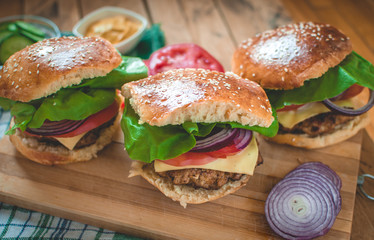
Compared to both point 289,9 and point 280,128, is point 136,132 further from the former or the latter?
point 289,9

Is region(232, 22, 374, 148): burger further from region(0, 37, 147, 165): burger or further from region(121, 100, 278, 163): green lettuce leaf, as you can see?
region(0, 37, 147, 165): burger

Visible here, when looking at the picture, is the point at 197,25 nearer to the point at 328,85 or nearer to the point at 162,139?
the point at 328,85

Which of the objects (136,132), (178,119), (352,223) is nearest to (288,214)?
(352,223)

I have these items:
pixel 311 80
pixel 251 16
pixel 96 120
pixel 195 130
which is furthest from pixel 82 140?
pixel 251 16

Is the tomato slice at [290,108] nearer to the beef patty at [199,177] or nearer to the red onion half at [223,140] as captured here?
the red onion half at [223,140]

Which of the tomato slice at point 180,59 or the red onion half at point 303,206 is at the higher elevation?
the tomato slice at point 180,59

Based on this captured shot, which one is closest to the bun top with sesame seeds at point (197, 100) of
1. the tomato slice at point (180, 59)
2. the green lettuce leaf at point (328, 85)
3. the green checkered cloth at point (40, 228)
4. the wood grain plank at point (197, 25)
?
the green lettuce leaf at point (328, 85)

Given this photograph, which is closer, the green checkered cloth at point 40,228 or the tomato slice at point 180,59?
the green checkered cloth at point 40,228
